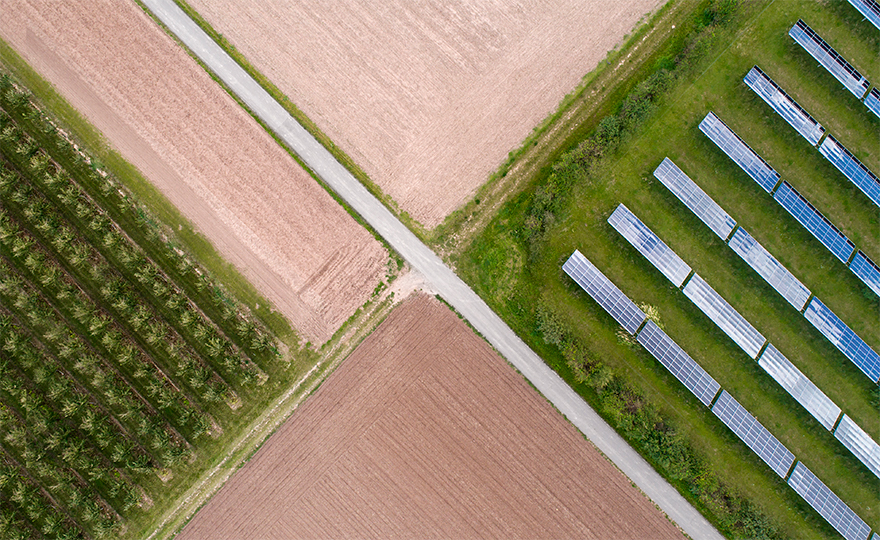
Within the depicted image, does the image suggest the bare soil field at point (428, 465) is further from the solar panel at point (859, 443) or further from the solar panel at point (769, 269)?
the solar panel at point (769, 269)

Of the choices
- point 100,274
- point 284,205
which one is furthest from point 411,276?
point 100,274

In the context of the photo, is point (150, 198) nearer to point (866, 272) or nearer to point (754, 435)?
point (754, 435)

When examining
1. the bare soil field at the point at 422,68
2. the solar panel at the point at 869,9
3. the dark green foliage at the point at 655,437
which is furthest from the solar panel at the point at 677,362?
the solar panel at the point at 869,9

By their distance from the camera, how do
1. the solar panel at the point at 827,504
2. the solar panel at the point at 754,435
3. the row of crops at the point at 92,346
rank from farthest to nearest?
1. the solar panel at the point at 754,435
2. the solar panel at the point at 827,504
3. the row of crops at the point at 92,346

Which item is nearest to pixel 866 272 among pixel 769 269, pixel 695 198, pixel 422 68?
pixel 769 269

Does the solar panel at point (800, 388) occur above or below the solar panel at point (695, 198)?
below

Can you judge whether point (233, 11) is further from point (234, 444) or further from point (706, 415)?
point (706, 415)
